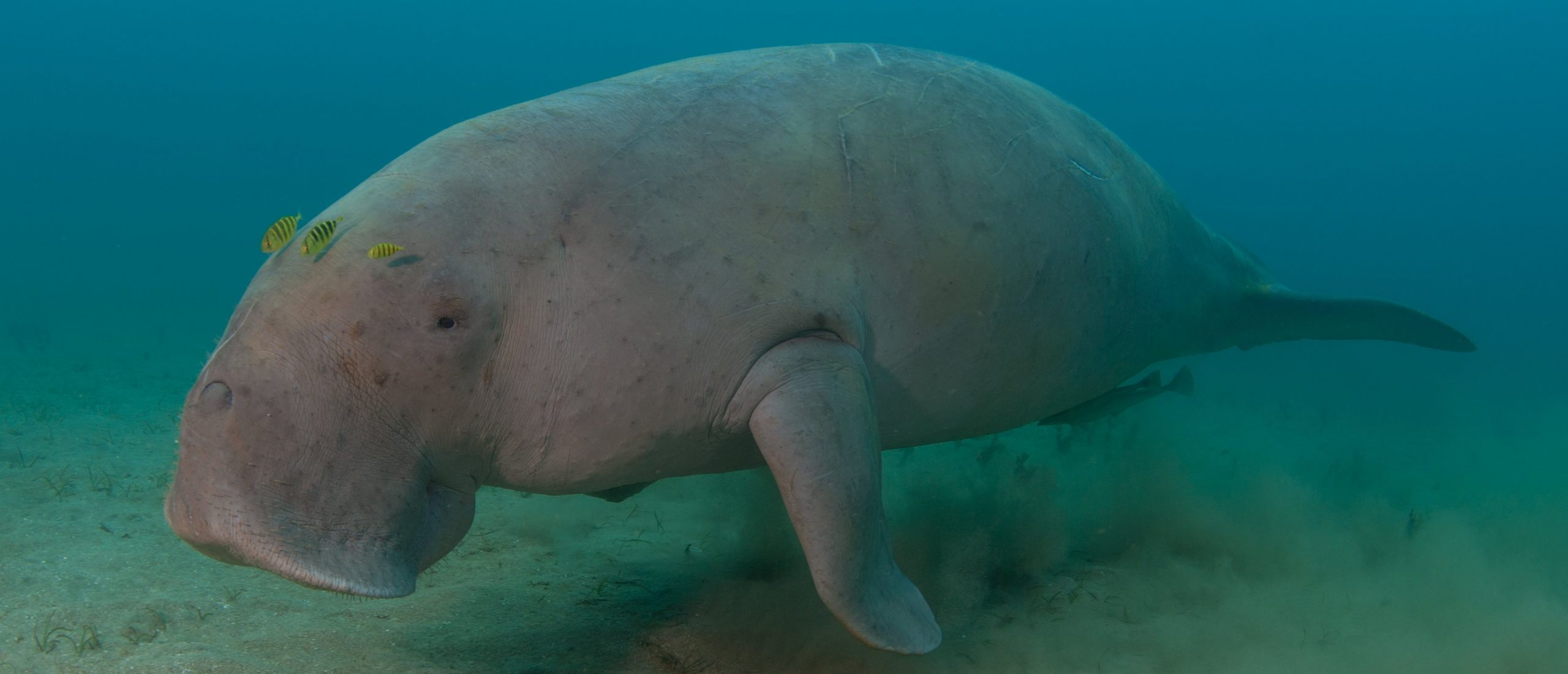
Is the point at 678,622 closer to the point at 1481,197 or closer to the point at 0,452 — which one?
the point at 0,452

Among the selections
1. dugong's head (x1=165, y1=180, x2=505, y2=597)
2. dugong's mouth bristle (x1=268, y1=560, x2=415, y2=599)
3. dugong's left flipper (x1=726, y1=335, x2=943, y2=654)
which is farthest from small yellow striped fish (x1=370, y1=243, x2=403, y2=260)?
dugong's left flipper (x1=726, y1=335, x2=943, y2=654)

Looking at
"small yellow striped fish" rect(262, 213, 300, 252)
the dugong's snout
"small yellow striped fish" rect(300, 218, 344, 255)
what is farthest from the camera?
"small yellow striped fish" rect(262, 213, 300, 252)

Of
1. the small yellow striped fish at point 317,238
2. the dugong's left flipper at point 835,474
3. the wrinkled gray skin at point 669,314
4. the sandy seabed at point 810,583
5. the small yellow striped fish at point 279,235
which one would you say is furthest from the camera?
the sandy seabed at point 810,583

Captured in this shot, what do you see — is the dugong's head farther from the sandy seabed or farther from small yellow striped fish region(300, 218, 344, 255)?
the sandy seabed

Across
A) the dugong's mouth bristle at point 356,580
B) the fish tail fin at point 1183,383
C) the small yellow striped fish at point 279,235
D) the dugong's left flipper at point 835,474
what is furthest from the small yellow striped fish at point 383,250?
the fish tail fin at point 1183,383

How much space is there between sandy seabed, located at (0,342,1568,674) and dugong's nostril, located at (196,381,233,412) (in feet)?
5.24

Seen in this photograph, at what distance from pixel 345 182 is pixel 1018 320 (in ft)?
371

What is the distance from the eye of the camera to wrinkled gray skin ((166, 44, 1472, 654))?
1.80m

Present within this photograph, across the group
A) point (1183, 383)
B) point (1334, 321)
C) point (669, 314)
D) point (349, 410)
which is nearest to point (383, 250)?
point (349, 410)

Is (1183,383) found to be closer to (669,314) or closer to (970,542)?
(970,542)

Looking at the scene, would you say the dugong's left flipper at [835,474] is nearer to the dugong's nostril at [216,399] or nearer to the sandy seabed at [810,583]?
the sandy seabed at [810,583]

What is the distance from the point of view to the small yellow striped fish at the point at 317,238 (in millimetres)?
1931

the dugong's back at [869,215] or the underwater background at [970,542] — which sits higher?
the dugong's back at [869,215]

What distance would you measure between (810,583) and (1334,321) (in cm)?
396
